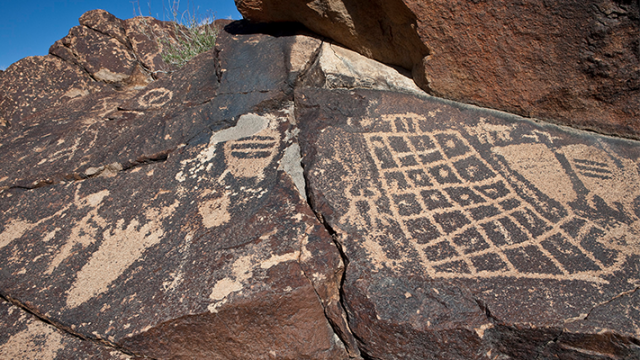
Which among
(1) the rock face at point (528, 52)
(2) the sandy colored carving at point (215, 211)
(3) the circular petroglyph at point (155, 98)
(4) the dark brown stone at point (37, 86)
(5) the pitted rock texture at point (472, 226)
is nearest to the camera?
(5) the pitted rock texture at point (472, 226)

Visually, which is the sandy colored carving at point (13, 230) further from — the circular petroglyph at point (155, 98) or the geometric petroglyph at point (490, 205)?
the geometric petroglyph at point (490, 205)

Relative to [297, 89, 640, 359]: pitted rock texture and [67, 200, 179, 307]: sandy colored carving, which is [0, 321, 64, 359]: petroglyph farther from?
[297, 89, 640, 359]: pitted rock texture

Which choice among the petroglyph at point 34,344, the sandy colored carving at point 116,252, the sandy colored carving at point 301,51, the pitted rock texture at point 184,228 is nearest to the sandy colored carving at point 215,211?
the pitted rock texture at point 184,228

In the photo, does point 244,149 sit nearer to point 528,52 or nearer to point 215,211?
point 215,211

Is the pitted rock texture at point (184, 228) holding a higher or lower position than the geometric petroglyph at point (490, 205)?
higher

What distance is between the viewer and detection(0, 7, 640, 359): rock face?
A: 3.75 feet

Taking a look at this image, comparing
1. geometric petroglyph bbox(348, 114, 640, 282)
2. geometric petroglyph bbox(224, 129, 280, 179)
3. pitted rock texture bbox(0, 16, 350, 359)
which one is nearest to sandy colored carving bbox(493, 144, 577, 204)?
geometric petroglyph bbox(348, 114, 640, 282)

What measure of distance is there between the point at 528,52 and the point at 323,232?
120cm

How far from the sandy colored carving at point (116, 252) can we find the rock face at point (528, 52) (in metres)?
1.33

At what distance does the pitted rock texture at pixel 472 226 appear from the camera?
3.64 feet

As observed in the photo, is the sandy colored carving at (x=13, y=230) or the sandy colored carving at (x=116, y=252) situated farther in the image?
the sandy colored carving at (x=13, y=230)

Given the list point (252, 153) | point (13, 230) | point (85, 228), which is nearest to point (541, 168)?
point (252, 153)

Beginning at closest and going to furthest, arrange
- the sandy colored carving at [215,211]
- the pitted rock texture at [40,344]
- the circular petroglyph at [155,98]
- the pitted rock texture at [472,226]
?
the pitted rock texture at [472,226], the pitted rock texture at [40,344], the sandy colored carving at [215,211], the circular petroglyph at [155,98]

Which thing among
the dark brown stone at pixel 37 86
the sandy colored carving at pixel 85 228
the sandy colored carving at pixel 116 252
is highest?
the dark brown stone at pixel 37 86
